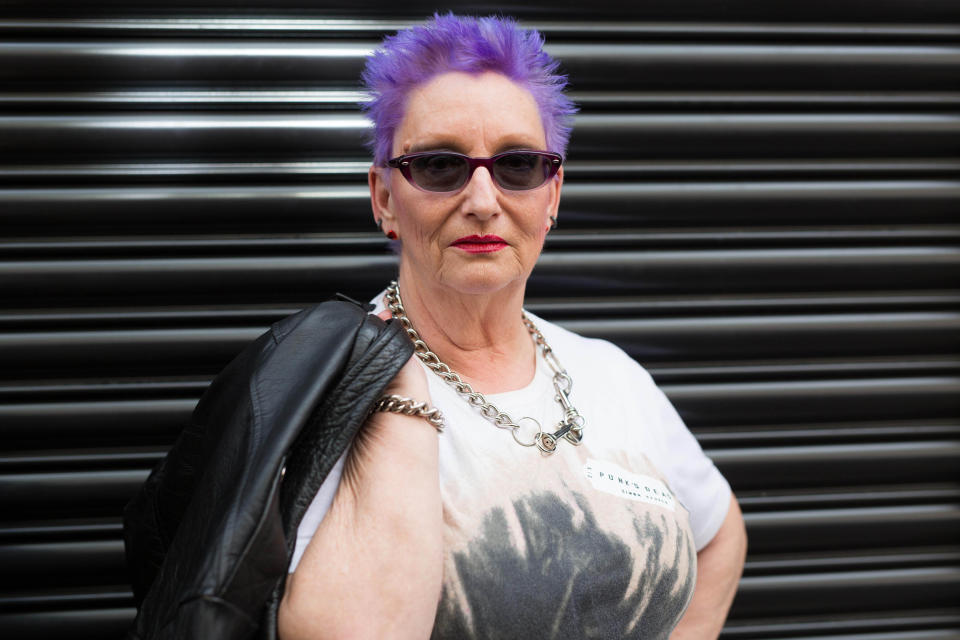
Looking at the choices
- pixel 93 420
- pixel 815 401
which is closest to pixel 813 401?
pixel 815 401

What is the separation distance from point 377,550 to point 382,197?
0.83 metres

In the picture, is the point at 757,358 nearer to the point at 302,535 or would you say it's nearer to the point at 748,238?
the point at 748,238

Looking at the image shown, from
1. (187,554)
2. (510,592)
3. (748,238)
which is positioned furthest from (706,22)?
(187,554)

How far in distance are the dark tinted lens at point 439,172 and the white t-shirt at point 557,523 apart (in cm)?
37

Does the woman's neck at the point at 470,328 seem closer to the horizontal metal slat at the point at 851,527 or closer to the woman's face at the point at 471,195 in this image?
the woman's face at the point at 471,195

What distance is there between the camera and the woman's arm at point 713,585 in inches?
79.2

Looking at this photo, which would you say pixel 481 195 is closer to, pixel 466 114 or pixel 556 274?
pixel 466 114

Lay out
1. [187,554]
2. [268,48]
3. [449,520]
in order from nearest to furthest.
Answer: [187,554]
[449,520]
[268,48]

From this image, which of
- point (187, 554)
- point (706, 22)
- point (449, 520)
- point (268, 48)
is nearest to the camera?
point (187, 554)

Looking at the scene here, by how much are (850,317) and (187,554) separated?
94.0 inches

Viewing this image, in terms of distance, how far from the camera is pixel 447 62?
156 centimetres

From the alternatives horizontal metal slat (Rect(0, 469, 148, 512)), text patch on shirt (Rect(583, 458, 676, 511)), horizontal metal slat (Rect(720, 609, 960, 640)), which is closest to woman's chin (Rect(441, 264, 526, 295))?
text patch on shirt (Rect(583, 458, 676, 511))

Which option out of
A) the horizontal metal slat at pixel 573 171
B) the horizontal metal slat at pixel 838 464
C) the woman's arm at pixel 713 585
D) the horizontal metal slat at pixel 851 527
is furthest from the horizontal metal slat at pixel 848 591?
the horizontal metal slat at pixel 573 171

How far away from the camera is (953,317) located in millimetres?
2699
